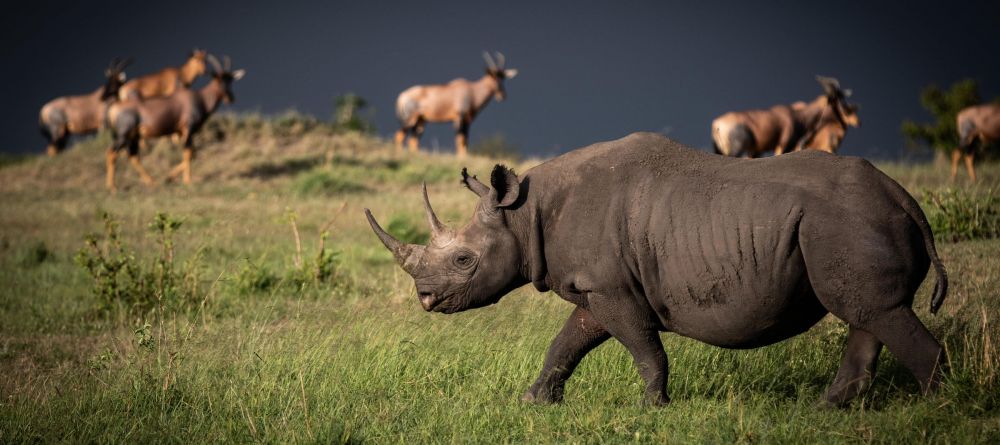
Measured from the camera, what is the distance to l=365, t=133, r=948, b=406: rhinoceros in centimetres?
511

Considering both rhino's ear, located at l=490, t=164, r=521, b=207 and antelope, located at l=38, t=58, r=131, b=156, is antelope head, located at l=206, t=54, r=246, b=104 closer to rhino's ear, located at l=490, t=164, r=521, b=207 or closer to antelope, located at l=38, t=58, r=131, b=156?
antelope, located at l=38, t=58, r=131, b=156

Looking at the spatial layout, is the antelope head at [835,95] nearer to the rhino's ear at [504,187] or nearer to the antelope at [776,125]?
the antelope at [776,125]

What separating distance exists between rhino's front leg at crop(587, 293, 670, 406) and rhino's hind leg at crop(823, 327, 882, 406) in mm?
913

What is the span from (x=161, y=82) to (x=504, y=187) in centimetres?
2338

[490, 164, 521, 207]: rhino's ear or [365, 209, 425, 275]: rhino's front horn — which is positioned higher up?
[490, 164, 521, 207]: rhino's ear

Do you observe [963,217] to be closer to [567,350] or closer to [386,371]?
[567,350]

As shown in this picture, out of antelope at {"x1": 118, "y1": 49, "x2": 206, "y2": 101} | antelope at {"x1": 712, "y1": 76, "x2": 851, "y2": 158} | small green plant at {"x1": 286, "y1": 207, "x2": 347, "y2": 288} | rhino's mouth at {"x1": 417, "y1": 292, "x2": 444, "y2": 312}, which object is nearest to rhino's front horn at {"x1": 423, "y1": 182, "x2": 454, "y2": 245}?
rhino's mouth at {"x1": 417, "y1": 292, "x2": 444, "y2": 312}

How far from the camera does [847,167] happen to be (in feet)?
17.3

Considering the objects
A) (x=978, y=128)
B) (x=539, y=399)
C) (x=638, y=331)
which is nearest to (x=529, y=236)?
(x=638, y=331)

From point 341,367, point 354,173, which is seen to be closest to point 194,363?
point 341,367

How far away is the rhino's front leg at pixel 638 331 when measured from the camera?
5.64 metres

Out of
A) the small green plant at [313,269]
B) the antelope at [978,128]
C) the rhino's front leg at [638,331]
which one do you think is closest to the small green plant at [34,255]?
the small green plant at [313,269]

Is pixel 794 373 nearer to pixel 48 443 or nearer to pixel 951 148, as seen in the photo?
pixel 48 443

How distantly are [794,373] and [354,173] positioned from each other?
17153 mm
